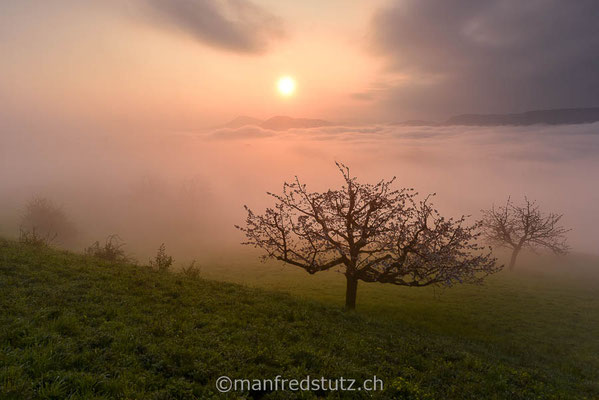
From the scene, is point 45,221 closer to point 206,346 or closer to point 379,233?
point 379,233

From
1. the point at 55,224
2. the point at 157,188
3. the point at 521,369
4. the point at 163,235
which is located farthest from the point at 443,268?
the point at 157,188

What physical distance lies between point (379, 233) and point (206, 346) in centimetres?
1499

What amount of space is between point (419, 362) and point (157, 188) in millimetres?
182343

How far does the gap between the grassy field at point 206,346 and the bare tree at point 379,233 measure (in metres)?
4.44

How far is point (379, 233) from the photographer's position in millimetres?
23031

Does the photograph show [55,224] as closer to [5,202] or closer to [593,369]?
[593,369]

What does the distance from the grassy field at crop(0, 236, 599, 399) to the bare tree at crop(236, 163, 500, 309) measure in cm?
→ 444

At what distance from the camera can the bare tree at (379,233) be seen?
22.0m

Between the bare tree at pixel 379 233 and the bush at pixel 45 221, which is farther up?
the bare tree at pixel 379 233

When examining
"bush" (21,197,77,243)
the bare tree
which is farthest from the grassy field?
"bush" (21,197,77,243)

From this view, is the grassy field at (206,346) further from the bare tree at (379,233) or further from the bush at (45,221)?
the bush at (45,221)

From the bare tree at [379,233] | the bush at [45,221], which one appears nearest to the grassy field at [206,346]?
the bare tree at [379,233]

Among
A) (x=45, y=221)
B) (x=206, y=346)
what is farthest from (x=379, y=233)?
(x=45, y=221)

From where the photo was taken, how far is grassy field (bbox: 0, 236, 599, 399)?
9.29m
